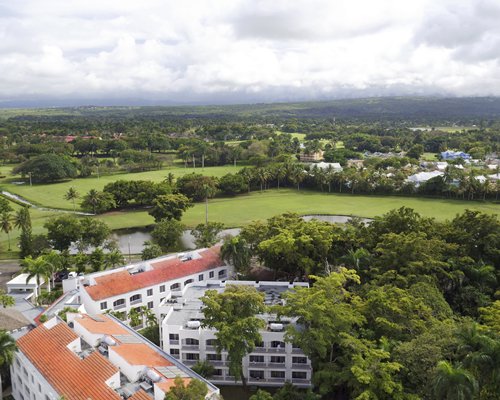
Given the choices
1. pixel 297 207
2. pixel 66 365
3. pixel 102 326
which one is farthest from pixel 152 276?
pixel 297 207

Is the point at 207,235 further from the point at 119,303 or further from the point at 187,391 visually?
the point at 187,391

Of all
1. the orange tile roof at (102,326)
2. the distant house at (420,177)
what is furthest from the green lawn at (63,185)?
the orange tile roof at (102,326)

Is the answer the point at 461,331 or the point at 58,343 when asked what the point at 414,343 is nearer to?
the point at 461,331

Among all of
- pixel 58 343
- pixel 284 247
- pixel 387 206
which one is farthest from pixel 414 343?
pixel 387 206

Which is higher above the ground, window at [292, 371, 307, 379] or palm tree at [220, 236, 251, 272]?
palm tree at [220, 236, 251, 272]

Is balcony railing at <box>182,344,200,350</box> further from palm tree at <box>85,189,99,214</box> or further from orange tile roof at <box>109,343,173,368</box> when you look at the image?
palm tree at <box>85,189,99,214</box>

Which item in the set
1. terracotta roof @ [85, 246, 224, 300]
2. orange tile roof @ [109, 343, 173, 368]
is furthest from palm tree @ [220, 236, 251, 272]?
orange tile roof @ [109, 343, 173, 368]
